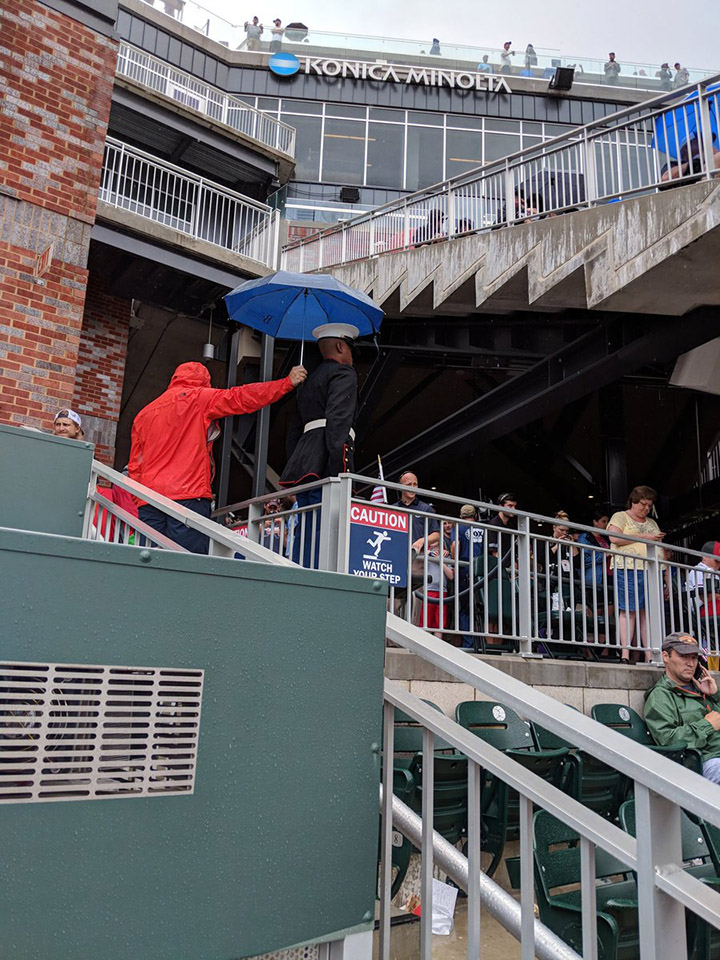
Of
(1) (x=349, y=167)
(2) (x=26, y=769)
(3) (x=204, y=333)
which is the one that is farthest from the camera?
(1) (x=349, y=167)

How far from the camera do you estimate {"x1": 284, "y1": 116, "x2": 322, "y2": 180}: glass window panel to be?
22891mm

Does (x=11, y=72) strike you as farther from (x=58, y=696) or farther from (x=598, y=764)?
(x=598, y=764)

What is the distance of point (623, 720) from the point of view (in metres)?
6.20

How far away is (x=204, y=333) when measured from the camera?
46.6 ft

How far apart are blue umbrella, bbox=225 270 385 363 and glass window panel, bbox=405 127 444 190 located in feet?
58.2

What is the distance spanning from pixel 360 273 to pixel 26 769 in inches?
416

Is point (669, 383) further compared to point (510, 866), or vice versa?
point (669, 383)

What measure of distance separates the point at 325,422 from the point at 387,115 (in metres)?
20.8

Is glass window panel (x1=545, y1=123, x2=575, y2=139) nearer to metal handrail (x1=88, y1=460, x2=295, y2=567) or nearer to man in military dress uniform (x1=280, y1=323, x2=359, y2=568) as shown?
man in military dress uniform (x1=280, y1=323, x2=359, y2=568)

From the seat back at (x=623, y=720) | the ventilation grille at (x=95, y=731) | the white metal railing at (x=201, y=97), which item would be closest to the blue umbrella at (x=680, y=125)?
the seat back at (x=623, y=720)

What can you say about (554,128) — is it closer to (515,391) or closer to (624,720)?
(515,391)

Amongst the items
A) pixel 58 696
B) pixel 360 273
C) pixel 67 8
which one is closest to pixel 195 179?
pixel 360 273

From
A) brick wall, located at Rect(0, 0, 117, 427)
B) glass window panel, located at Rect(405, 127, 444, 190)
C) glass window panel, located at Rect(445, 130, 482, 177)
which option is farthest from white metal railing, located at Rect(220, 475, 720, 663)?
glass window panel, located at Rect(445, 130, 482, 177)

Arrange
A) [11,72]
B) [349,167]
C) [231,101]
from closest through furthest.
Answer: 1. [11,72]
2. [231,101]
3. [349,167]
